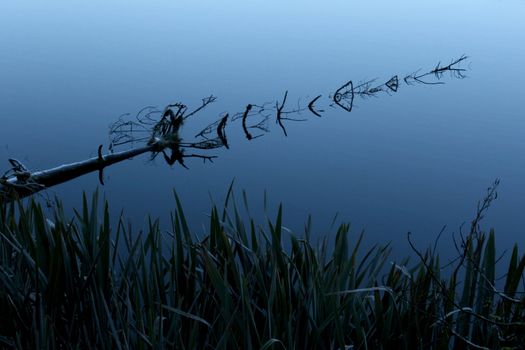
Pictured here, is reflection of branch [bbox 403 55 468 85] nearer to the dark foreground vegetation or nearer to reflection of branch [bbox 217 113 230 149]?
reflection of branch [bbox 217 113 230 149]

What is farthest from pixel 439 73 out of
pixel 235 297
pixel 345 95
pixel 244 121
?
pixel 235 297

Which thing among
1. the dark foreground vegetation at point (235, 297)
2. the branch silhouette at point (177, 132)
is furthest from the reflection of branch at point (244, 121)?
the dark foreground vegetation at point (235, 297)

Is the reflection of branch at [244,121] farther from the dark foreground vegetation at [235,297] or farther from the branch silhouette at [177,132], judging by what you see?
the dark foreground vegetation at [235,297]

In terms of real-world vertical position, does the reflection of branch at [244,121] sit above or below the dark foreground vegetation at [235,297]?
above

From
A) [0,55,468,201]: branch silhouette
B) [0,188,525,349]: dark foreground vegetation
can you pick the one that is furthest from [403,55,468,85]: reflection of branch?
[0,188,525,349]: dark foreground vegetation

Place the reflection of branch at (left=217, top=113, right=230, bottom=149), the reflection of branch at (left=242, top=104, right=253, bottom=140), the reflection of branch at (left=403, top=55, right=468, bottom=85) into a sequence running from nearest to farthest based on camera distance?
the reflection of branch at (left=217, top=113, right=230, bottom=149) → the reflection of branch at (left=242, top=104, right=253, bottom=140) → the reflection of branch at (left=403, top=55, right=468, bottom=85)

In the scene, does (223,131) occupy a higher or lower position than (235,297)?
higher

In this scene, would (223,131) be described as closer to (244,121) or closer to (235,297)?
(244,121)

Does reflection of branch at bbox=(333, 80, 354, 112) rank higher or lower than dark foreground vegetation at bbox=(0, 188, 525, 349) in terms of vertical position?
higher

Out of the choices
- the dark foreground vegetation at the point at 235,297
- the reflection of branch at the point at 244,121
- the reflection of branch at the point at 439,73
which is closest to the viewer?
the dark foreground vegetation at the point at 235,297

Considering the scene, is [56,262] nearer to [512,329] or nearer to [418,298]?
[418,298]

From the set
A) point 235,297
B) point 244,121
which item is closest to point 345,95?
point 244,121

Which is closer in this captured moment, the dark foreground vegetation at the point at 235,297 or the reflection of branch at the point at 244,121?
the dark foreground vegetation at the point at 235,297

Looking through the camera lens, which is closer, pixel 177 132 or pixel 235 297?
pixel 235 297
